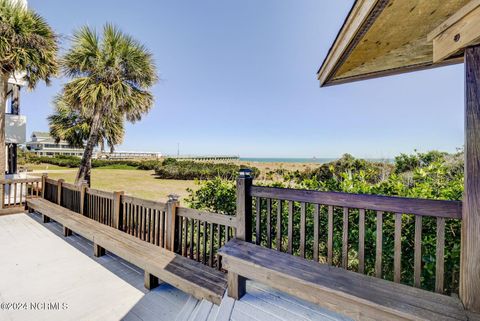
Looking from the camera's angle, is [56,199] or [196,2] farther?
[196,2]

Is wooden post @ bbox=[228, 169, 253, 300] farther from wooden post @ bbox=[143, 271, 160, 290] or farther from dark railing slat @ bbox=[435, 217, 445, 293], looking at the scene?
dark railing slat @ bbox=[435, 217, 445, 293]

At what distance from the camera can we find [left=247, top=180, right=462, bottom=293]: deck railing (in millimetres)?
1350

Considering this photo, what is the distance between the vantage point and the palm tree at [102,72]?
662cm

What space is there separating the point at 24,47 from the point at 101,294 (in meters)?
7.50

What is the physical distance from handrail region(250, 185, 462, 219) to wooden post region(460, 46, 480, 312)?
0.26ft

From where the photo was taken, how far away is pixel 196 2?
244 inches

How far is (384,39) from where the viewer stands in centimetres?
178

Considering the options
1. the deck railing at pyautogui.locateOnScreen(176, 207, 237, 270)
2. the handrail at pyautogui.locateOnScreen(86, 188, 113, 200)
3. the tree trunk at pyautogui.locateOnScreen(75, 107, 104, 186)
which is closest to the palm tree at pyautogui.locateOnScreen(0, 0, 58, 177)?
the tree trunk at pyautogui.locateOnScreen(75, 107, 104, 186)

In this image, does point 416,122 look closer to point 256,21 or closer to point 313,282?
point 256,21

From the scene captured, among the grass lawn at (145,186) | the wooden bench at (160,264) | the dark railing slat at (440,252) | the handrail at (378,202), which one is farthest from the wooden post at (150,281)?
the grass lawn at (145,186)

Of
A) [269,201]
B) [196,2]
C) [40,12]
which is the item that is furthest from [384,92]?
[40,12]

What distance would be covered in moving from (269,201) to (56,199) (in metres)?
5.51

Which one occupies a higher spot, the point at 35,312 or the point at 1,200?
the point at 1,200

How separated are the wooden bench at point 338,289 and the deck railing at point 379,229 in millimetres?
146
